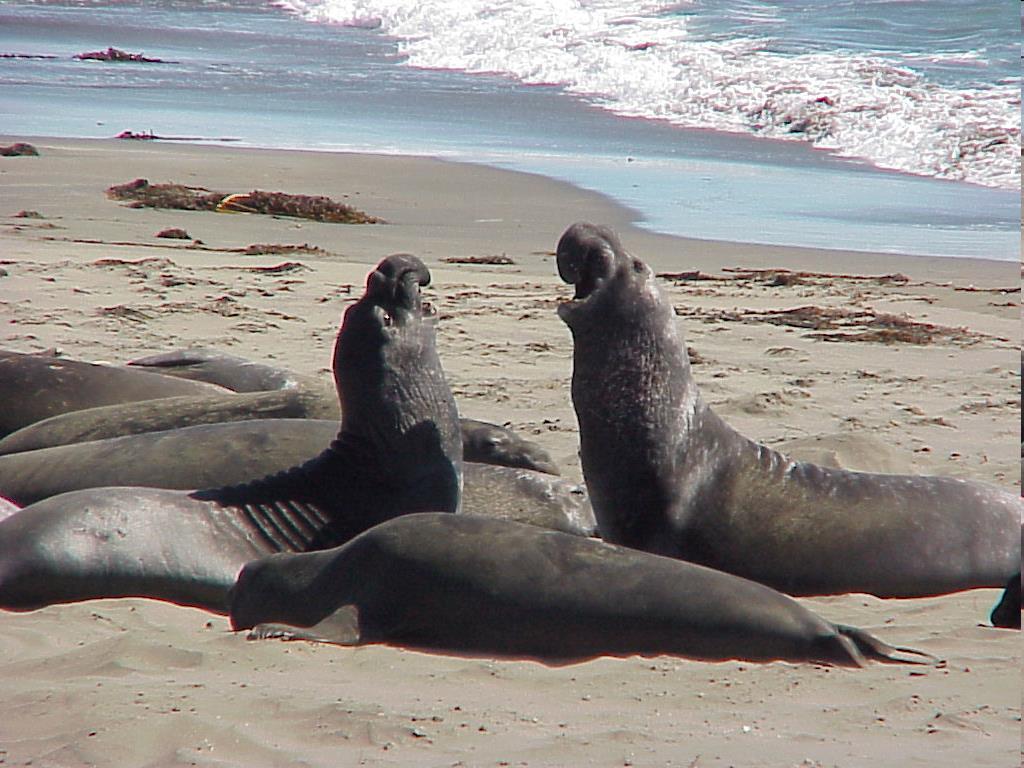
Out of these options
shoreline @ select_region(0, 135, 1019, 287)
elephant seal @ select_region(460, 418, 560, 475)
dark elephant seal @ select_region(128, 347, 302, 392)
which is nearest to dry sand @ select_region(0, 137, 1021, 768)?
shoreline @ select_region(0, 135, 1019, 287)

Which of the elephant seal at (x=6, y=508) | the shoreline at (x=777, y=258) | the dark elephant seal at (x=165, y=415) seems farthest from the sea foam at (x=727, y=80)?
the elephant seal at (x=6, y=508)

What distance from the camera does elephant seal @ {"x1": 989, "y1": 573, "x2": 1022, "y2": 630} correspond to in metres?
4.01

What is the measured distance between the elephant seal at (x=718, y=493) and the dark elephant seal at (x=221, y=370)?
7.11 feet

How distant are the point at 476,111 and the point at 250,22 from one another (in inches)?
757

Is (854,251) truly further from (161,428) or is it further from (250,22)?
(250,22)

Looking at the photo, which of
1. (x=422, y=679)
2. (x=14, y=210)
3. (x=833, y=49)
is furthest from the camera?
(x=833, y=49)

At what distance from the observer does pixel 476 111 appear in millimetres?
21516

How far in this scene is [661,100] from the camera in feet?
72.6

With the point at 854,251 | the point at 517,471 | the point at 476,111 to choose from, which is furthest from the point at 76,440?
the point at 476,111

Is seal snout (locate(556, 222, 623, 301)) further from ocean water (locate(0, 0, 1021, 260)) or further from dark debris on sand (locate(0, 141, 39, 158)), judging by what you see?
dark debris on sand (locate(0, 141, 39, 158))

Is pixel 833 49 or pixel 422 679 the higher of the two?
pixel 833 49

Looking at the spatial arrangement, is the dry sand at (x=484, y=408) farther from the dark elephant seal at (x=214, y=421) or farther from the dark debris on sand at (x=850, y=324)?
the dark elephant seal at (x=214, y=421)

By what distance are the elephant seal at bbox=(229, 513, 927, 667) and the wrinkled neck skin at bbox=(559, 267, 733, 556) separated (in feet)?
2.39

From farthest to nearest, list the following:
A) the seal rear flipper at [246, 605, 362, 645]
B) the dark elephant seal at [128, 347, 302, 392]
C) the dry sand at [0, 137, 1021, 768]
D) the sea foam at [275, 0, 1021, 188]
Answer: the sea foam at [275, 0, 1021, 188], the dark elephant seal at [128, 347, 302, 392], the seal rear flipper at [246, 605, 362, 645], the dry sand at [0, 137, 1021, 768]
